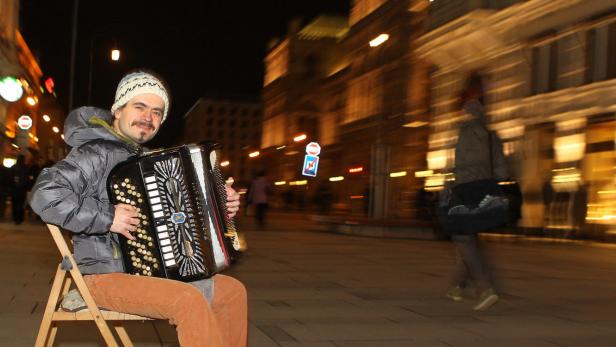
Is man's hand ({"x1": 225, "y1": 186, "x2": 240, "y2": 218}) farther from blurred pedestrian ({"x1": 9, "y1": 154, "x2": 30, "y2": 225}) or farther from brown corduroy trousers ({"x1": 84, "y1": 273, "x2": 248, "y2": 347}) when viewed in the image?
blurred pedestrian ({"x1": 9, "y1": 154, "x2": 30, "y2": 225})

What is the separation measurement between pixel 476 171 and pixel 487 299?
1.19m

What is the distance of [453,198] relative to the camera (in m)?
7.73

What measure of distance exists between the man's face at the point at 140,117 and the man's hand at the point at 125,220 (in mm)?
612

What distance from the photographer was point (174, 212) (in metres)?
3.33

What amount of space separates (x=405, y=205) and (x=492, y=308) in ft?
103

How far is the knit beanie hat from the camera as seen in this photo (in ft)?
12.7

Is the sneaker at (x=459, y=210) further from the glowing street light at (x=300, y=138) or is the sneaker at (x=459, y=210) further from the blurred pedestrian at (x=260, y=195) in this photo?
the glowing street light at (x=300, y=138)

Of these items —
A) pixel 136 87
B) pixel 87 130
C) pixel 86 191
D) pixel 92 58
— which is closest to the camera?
pixel 86 191

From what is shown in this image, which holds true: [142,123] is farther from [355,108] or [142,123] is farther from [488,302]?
[355,108]

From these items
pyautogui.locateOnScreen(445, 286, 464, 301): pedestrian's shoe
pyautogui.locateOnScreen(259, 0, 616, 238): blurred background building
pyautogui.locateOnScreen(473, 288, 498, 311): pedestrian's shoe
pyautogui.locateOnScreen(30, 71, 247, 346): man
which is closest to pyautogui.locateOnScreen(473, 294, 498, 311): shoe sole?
pyautogui.locateOnScreen(473, 288, 498, 311): pedestrian's shoe

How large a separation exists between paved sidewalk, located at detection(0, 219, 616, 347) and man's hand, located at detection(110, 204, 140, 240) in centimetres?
225

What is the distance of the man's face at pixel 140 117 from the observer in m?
3.86

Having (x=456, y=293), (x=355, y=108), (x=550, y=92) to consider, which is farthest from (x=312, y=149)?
(x=456, y=293)

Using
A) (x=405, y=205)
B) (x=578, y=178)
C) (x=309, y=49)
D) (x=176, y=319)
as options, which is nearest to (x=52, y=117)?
(x=309, y=49)
